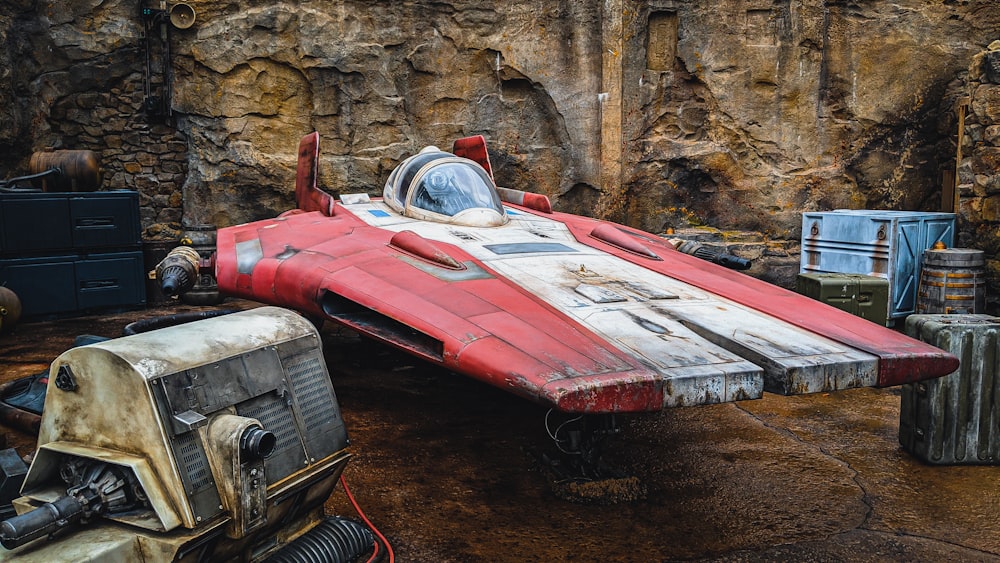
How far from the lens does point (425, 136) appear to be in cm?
1152

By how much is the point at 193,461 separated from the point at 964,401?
484 centimetres

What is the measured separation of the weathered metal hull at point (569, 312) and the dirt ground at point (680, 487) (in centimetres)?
82

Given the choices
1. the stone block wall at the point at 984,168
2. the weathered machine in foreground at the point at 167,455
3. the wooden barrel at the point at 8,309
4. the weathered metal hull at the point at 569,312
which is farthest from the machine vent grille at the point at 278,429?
the stone block wall at the point at 984,168

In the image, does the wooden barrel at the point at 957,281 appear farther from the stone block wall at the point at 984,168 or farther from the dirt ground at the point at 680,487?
the dirt ground at the point at 680,487

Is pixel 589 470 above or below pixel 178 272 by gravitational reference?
below

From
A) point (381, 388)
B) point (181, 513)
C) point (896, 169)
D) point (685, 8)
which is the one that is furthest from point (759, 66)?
point (181, 513)

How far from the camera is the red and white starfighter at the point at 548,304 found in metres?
3.88

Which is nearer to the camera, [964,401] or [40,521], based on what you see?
[40,521]

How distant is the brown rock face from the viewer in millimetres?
10633

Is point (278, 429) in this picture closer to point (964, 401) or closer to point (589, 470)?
point (589, 470)

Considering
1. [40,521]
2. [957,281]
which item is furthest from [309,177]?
[957,281]

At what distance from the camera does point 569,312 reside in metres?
4.71

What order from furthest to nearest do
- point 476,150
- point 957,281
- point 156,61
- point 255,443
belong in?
1. point 156,61
2. point 476,150
3. point 957,281
4. point 255,443

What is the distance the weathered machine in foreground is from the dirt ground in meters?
0.98
